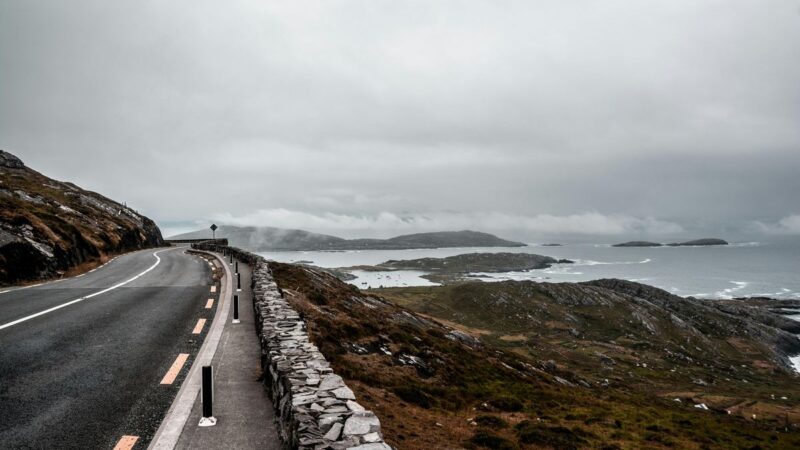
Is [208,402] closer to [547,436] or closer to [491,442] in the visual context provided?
[491,442]

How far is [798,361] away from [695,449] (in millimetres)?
169196

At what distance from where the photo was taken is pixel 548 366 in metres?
61.5

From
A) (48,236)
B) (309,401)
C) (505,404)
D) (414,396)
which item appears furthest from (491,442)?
(48,236)

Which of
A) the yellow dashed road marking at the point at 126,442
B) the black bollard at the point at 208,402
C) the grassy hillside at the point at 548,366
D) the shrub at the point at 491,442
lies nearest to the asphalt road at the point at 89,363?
the yellow dashed road marking at the point at 126,442

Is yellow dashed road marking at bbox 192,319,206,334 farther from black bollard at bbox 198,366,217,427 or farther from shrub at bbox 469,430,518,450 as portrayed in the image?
shrub at bbox 469,430,518,450

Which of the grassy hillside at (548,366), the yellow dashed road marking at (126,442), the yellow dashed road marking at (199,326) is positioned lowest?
the grassy hillside at (548,366)

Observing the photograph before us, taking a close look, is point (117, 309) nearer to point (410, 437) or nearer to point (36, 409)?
point (36, 409)

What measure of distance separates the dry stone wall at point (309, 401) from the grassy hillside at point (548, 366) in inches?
127

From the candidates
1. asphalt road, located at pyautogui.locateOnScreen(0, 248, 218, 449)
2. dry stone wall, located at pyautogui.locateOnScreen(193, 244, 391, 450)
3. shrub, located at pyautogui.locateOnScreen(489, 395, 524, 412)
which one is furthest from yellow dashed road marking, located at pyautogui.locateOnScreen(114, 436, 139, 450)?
shrub, located at pyautogui.locateOnScreen(489, 395, 524, 412)

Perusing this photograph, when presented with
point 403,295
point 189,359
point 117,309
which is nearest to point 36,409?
point 189,359

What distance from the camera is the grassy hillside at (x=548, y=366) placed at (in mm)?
15727

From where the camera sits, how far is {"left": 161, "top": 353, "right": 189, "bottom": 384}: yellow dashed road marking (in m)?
9.22

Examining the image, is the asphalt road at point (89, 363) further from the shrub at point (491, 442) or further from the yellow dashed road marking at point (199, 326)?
the shrub at point (491, 442)

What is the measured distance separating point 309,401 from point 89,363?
6.93 m
